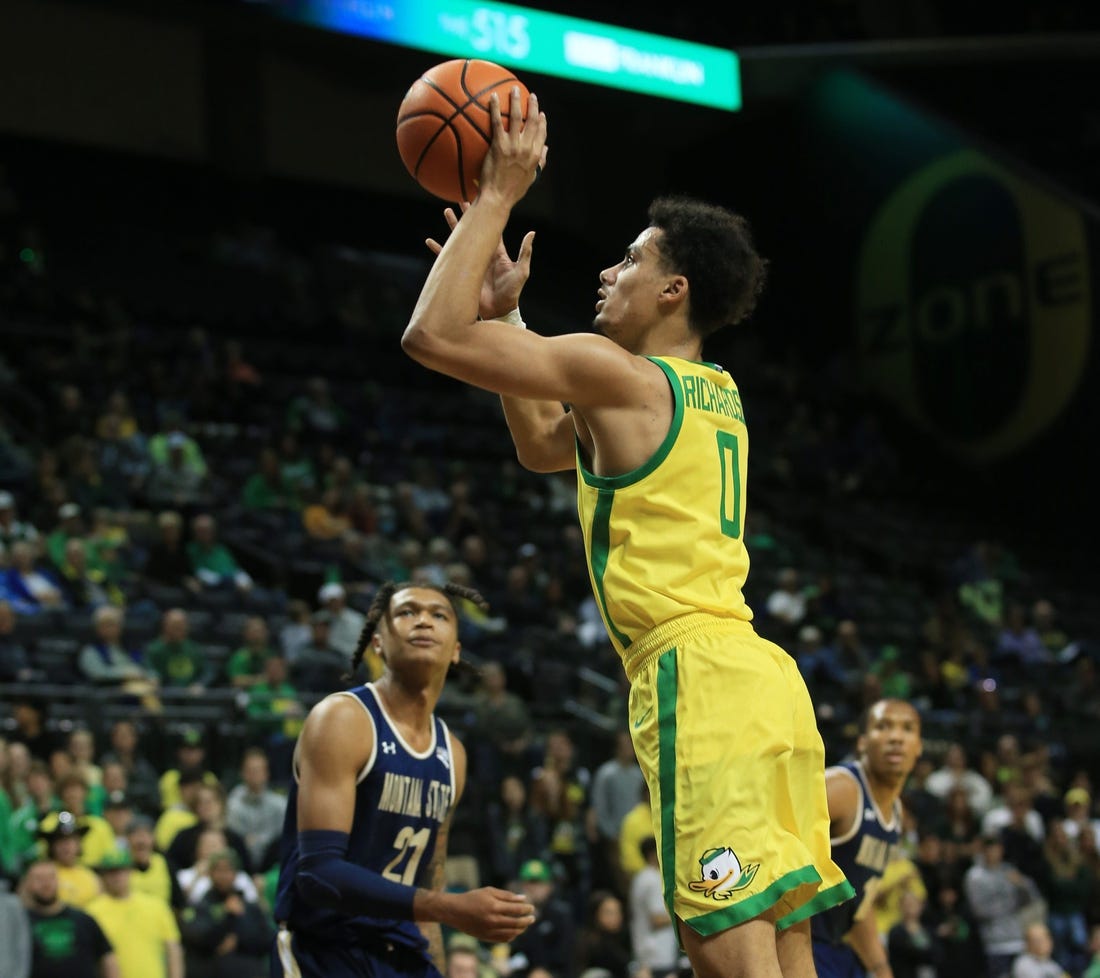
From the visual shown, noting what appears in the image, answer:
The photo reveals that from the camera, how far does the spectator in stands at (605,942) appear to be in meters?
9.07

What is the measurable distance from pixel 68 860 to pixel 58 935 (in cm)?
47

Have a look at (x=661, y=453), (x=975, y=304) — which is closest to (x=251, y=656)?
(x=661, y=453)

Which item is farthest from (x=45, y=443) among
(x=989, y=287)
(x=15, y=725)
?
(x=989, y=287)

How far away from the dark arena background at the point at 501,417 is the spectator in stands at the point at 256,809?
214 millimetres

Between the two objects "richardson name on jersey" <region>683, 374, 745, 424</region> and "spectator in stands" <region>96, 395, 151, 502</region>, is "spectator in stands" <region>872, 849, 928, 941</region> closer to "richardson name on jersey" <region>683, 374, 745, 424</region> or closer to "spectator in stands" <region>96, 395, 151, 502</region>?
"spectator in stands" <region>96, 395, 151, 502</region>

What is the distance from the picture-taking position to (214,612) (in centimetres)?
1134

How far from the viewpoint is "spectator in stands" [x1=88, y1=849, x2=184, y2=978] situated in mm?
7672

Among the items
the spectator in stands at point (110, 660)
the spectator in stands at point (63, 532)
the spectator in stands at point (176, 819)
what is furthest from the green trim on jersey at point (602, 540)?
the spectator in stands at point (63, 532)

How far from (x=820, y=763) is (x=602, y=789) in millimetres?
7005

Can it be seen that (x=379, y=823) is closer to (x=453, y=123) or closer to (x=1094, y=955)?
(x=453, y=123)

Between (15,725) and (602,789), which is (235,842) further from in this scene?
(602,789)

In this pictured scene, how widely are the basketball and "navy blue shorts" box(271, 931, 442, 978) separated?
6.45ft

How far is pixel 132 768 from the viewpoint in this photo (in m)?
9.05

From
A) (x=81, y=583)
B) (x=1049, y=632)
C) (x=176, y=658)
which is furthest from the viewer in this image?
(x=1049, y=632)
